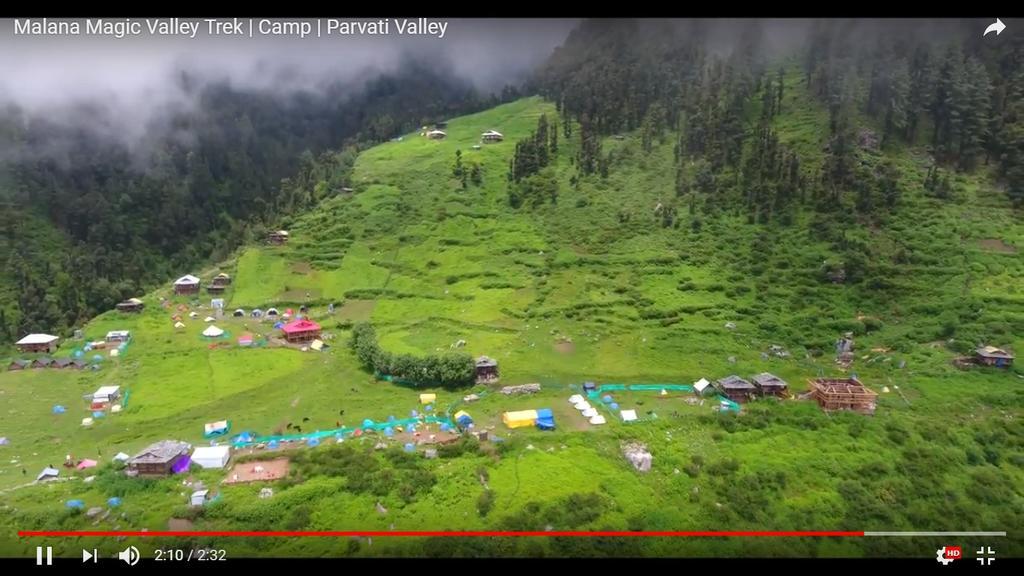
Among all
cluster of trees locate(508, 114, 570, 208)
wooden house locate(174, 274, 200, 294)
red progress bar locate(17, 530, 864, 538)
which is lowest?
red progress bar locate(17, 530, 864, 538)

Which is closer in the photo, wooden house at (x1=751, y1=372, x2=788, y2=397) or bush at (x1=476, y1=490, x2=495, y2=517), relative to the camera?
bush at (x1=476, y1=490, x2=495, y2=517)

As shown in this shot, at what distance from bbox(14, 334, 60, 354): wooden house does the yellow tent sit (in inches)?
1283

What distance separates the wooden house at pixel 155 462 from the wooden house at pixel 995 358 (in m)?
41.6

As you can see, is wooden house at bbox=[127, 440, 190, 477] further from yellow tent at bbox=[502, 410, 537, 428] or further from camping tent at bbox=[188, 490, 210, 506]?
yellow tent at bbox=[502, 410, 537, 428]

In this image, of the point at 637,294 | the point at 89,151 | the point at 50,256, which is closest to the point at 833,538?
the point at 637,294

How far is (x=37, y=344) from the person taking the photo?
4216 cm

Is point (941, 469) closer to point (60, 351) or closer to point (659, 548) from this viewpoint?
point (659, 548)

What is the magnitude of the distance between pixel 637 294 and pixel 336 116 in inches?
3565

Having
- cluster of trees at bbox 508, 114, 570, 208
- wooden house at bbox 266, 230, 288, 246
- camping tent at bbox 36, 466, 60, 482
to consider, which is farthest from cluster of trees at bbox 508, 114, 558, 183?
camping tent at bbox 36, 466, 60, 482

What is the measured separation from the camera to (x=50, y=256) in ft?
199

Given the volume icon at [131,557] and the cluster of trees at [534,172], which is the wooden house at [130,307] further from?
the volume icon at [131,557]

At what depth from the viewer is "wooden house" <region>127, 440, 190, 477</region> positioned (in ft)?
88.0

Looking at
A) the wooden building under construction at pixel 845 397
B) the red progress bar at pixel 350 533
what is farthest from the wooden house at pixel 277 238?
the wooden building under construction at pixel 845 397

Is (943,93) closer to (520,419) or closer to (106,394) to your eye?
(520,419)
